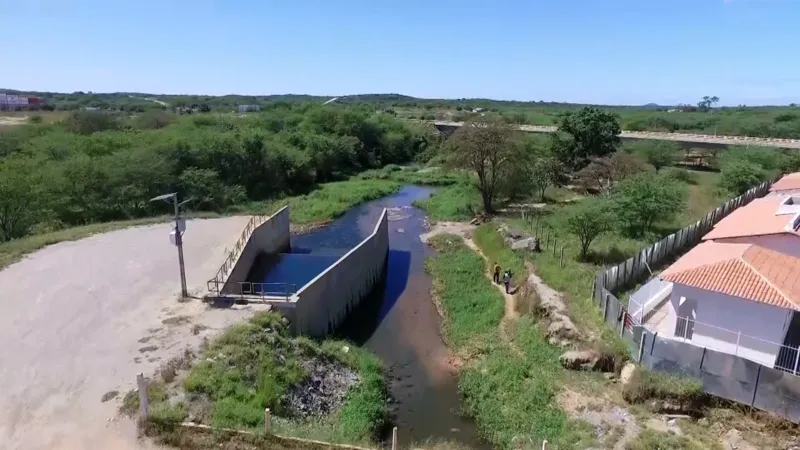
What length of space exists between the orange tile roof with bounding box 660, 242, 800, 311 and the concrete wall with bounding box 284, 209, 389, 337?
13352 millimetres

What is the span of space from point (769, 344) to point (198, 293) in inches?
800

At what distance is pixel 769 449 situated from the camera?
13711 mm

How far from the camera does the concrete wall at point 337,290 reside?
2058 cm

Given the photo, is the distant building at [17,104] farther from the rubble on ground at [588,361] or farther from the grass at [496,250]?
the rubble on ground at [588,361]

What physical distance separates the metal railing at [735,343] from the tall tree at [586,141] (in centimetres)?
3879

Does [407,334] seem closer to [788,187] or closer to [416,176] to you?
[788,187]

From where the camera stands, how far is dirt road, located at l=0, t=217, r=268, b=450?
13.0 meters

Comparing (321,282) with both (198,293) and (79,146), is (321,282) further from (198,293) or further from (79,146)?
(79,146)

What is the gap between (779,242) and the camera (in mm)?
21391

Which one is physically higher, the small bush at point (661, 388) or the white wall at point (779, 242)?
the white wall at point (779, 242)

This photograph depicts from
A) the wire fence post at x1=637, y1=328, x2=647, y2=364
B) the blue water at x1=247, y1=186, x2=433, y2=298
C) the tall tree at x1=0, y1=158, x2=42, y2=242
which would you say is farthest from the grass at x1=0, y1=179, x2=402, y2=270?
the wire fence post at x1=637, y1=328, x2=647, y2=364

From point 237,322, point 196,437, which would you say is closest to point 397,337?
point 237,322

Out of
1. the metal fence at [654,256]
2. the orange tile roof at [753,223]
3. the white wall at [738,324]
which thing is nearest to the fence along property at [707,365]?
the white wall at [738,324]

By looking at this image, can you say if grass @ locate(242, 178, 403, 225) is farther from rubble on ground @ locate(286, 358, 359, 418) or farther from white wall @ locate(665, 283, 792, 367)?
white wall @ locate(665, 283, 792, 367)
